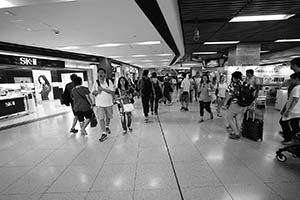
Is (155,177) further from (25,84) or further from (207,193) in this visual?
(25,84)

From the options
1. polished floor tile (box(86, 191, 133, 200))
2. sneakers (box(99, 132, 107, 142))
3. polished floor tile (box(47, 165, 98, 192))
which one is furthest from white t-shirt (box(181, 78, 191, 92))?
polished floor tile (box(86, 191, 133, 200))

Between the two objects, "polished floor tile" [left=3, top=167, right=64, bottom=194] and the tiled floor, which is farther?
"polished floor tile" [left=3, top=167, right=64, bottom=194]

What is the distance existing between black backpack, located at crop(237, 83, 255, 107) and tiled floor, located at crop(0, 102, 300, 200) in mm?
873

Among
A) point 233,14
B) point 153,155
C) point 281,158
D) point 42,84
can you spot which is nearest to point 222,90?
point 233,14

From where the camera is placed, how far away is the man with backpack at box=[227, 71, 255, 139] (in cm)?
324

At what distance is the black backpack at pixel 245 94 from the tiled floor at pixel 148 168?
2.86ft

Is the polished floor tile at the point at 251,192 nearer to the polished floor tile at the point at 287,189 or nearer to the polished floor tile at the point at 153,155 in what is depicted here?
the polished floor tile at the point at 287,189

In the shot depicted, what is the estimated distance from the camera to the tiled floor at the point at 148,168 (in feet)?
6.46

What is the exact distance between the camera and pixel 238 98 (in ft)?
10.8

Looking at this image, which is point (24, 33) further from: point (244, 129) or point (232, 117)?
point (244, 129)

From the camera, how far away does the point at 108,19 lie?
3.55 metres

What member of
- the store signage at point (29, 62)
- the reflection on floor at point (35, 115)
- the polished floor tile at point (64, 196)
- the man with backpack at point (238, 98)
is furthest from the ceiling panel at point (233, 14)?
the store signage at point (29, 62)

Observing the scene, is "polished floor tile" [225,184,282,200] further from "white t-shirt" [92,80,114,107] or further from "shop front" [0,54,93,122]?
"shop front" [0,54,93,122]

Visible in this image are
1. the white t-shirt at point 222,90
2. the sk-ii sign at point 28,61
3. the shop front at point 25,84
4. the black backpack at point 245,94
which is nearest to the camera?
the black backpack at point 245,94
